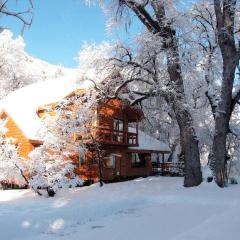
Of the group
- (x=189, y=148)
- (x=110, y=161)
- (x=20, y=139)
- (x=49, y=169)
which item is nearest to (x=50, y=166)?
(x=49, y=169)

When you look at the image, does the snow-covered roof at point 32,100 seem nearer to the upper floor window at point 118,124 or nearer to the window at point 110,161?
the upper floor window at point 118,124

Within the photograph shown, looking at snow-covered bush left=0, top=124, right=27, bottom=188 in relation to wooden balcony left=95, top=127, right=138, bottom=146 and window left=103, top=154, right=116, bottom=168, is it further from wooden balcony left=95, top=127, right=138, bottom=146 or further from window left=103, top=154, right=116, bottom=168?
window left=103, top=154, right=116, bottom=168

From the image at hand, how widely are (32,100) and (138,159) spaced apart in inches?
439

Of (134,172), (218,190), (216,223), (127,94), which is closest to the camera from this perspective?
(216,223)

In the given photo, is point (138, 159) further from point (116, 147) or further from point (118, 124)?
point (116, 147)

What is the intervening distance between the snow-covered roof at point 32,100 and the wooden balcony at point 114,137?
354 cm

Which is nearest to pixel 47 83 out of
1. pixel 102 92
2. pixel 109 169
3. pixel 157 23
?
pixel 109 169

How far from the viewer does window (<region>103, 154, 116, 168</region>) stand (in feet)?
99.4

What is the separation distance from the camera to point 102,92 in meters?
22.8

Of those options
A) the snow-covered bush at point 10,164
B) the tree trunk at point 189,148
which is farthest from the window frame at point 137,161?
the snow-covered bush at point 10,164

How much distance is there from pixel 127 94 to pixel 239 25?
850 centimetres

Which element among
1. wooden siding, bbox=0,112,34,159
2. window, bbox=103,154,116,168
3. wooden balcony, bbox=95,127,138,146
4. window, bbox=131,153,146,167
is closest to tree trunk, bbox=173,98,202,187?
wooden balcony, bbox=95,127,138,146

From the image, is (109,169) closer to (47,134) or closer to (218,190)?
(47,134)

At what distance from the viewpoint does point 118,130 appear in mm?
30391
